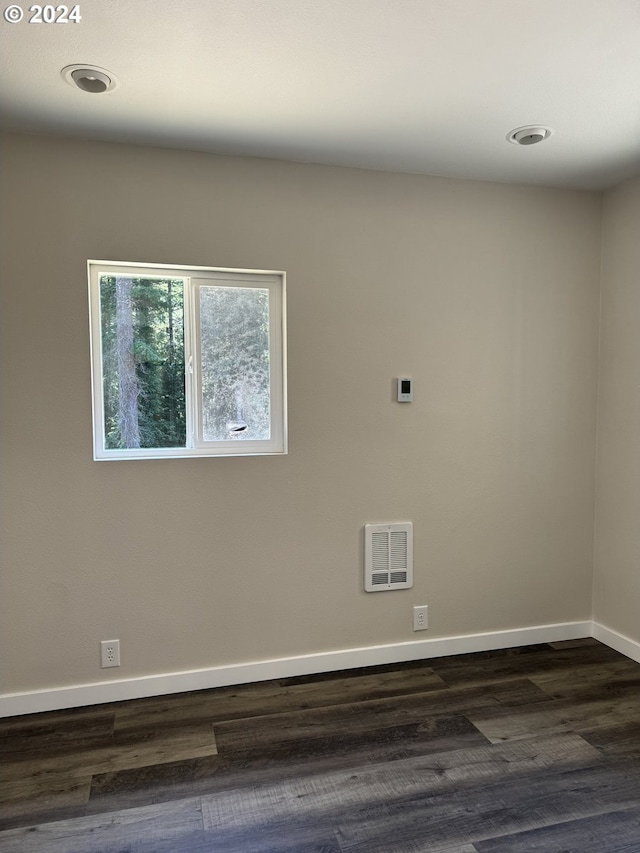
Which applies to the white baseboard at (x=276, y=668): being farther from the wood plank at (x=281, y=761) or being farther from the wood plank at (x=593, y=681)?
the wood plank at (x=281, y=761)

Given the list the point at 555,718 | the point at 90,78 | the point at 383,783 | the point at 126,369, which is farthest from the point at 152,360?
the point at 555,718

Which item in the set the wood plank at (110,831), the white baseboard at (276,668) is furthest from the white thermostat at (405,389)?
the wood plank at (110,831)

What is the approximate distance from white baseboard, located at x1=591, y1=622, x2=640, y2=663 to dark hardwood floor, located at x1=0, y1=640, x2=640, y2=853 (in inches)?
8.9

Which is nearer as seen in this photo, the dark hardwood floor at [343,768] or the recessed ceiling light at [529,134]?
the dark hardwood floor at [343,768]

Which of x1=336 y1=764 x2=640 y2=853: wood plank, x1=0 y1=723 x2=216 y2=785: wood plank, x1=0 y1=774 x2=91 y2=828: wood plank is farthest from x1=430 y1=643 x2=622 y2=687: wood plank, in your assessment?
x1=0 y1=774 x2=91 y2=828: wood plank

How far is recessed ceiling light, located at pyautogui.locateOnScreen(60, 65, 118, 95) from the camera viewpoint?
1.96m

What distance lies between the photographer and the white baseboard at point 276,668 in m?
2.57

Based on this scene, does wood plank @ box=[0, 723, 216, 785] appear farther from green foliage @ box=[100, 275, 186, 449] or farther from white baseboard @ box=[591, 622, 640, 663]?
white baseboard @ box=[591, 622, 640, 663]

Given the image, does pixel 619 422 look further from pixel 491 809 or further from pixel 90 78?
pixel 90 78

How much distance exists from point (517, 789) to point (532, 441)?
5.89 ft

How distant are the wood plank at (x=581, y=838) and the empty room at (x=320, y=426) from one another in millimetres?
14

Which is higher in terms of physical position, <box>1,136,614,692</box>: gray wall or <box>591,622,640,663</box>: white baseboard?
<box>1,136,614,692</box>: gray wall

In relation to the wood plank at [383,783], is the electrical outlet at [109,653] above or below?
above

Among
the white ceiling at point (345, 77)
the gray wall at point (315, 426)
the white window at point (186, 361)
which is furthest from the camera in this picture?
the white window at point (186, 361)
